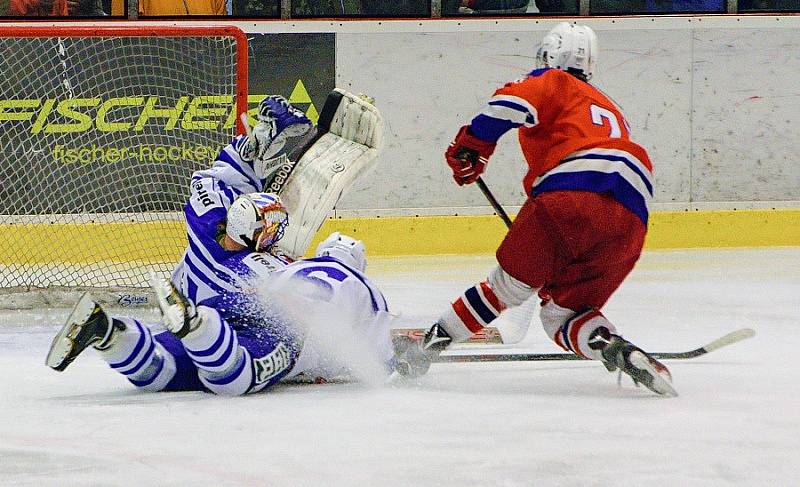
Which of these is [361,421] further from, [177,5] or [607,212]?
[177,5]

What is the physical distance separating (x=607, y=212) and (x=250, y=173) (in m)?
1.07

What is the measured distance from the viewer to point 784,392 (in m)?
2.94

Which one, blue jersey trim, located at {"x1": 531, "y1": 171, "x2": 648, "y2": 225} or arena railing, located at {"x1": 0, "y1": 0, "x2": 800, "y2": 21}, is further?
arena railing, located at {"x1": 0, "y1": 0, "x2": 800, "y2": 21}

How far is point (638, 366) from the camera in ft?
9.31

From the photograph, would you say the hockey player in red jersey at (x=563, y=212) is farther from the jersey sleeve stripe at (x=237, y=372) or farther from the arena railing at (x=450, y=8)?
the arena railing at (x=450, y=8)

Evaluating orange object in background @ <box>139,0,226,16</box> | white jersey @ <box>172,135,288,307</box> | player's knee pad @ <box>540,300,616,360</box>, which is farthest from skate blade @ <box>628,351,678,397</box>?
orange object in background @ <box>139,0,226,16</box>

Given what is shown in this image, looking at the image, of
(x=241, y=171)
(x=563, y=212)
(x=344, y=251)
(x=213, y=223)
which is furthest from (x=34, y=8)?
(x=563, y=212)

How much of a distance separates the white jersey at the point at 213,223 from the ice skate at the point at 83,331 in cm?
31

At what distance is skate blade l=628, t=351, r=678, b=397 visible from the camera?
2.84 meters

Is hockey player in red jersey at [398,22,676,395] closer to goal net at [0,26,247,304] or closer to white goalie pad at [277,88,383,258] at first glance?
white goalie pad at [277,88,383,258]

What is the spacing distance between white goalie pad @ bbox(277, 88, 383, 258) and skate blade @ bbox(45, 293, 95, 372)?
88cm

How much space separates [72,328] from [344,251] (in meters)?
0.70

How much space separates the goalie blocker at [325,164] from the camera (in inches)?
142

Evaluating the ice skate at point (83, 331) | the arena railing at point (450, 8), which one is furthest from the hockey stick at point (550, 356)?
the arena railing at point (450, 8)
